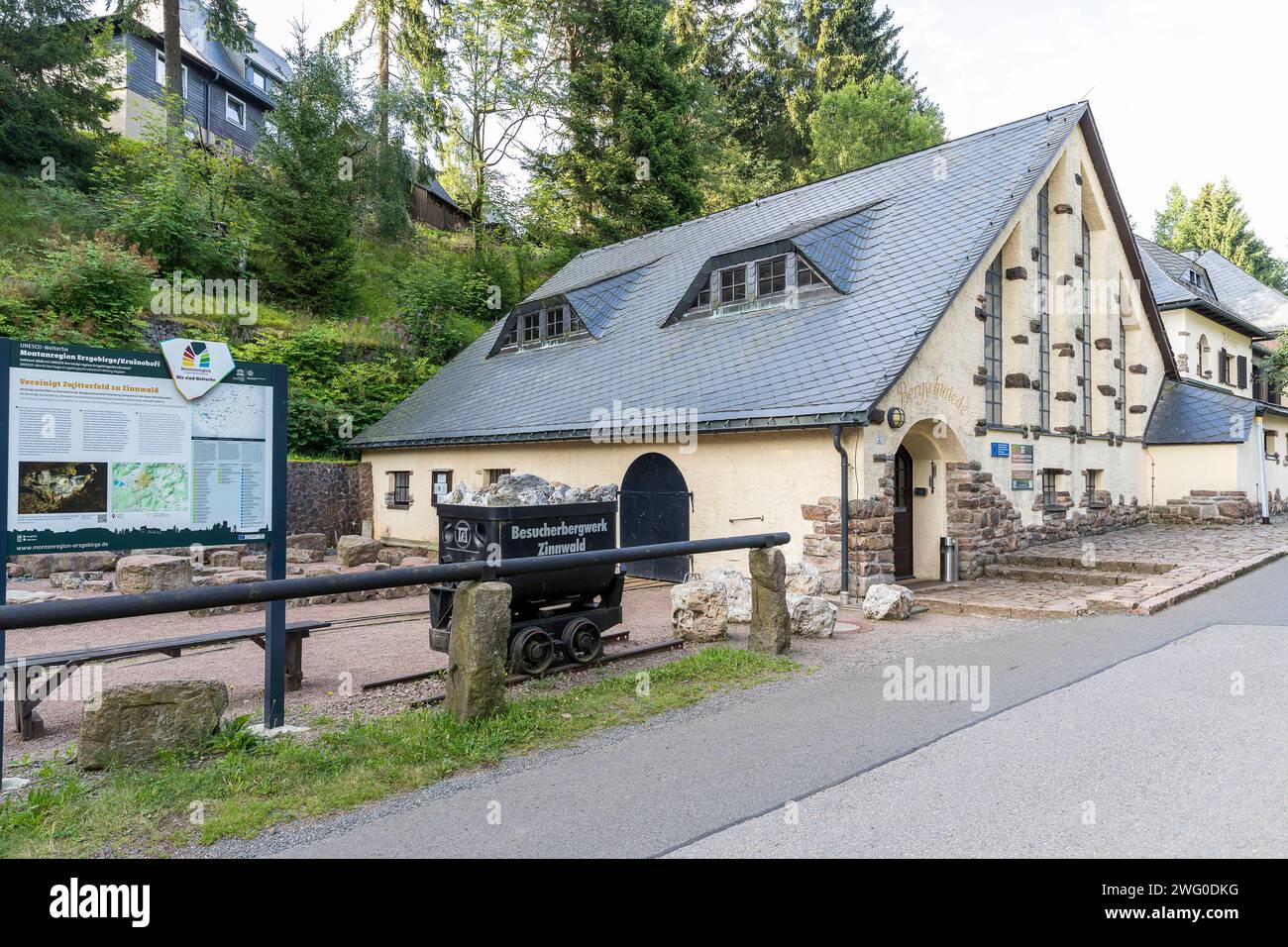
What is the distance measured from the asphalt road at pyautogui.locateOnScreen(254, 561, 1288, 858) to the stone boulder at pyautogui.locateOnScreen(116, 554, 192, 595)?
9.43 metres

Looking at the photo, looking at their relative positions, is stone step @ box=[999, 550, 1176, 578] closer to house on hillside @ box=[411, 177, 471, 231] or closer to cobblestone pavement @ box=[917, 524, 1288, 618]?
cobblestone pavement @ box=[917, 524, 1288, 618]

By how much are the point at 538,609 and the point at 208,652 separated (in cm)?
424

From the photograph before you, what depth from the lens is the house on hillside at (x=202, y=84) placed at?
1271 inches

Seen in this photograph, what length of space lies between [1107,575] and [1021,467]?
115 inches

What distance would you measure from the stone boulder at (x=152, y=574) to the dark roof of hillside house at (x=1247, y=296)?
3757cm

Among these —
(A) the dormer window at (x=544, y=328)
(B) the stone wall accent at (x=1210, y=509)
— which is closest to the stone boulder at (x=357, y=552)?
(A) the dormer window at (x=544, y=328)

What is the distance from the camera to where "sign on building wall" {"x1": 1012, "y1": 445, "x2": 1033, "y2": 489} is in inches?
570

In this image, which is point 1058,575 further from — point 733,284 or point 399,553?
point 399,553

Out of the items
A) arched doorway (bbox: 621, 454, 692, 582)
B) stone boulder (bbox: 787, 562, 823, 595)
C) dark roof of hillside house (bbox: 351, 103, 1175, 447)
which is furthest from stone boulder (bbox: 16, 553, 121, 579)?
stone boulder (bbox: 787, 562, 823, 595)

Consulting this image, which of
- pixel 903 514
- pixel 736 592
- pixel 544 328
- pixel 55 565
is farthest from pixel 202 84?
pixel 736 592

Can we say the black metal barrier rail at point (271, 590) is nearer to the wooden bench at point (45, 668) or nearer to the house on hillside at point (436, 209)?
the wooden bench at point (45, 668)

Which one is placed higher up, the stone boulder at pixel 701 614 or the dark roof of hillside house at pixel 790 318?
the dark roof of hillside house at pixel 790 318

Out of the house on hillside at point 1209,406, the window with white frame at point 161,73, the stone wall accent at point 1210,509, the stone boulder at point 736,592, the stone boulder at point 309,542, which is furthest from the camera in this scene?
the window with white frame at point 161,73

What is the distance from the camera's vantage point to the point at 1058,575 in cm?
1285
